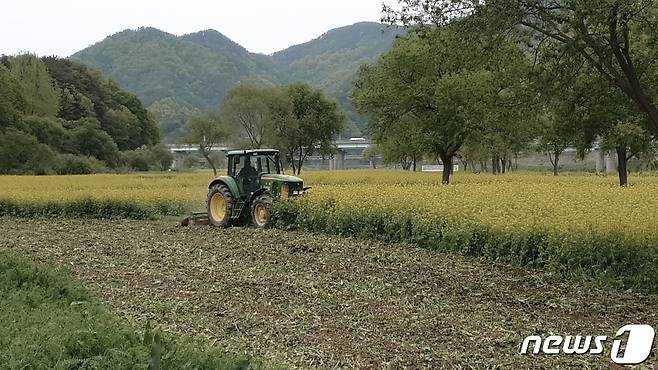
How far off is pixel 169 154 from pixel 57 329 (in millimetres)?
53936

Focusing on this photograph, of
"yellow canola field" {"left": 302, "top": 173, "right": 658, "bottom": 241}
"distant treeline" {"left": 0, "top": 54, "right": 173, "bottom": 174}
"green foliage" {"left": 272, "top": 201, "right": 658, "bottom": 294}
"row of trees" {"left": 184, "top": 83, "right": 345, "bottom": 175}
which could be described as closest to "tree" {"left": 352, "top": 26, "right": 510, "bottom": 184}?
"yellow canola field" {"left": 302, "top": 173, "right": 658, "bottom": 241}

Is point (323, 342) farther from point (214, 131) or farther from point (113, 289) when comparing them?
point (214, 131)

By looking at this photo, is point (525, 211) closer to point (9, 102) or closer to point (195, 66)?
point (9, 102)

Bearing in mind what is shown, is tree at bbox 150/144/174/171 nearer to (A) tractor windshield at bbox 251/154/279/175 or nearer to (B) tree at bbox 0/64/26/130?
(B) tree at bbox 0/64/26/130

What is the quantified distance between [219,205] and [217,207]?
0.10 metres

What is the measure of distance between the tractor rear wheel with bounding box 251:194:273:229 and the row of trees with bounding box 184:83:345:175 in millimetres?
23681

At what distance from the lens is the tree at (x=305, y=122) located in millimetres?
39094

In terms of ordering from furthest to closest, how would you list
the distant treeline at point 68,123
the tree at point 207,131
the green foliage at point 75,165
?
the tree at point 207,131
the green foliage at point 75,165
the distant treeline at point 68,123

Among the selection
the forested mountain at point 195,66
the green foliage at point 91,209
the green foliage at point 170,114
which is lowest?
the green foliage at point 91,209

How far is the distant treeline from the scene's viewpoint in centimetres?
4094

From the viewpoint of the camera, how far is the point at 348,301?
7.45 meters

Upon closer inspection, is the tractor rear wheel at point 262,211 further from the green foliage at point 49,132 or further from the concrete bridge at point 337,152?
the concrete bridge at point 337,152

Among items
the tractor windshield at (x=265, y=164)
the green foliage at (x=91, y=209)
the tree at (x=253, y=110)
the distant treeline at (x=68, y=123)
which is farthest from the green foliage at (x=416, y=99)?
the distant treeline at (x=68, y=123)

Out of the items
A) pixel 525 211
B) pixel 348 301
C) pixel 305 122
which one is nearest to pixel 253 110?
pixel 305 122
